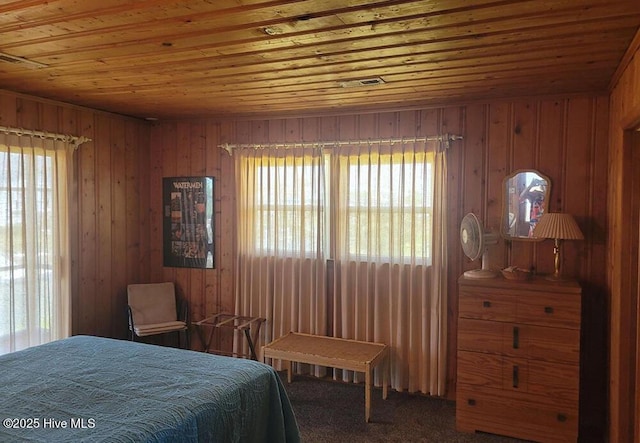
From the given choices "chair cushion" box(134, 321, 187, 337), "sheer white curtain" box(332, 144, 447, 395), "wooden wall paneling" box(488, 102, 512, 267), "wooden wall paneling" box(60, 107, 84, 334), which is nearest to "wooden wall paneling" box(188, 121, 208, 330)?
"chair cushion" box(134, 321, 187, 337)

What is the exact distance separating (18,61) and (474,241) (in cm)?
317

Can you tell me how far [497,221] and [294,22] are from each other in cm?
237

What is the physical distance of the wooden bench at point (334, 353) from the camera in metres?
3.51

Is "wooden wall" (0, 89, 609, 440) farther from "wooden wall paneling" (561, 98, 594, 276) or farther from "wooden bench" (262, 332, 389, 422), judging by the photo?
"wooden bench" (262, 332, 389, 422)

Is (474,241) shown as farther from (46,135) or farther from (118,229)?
(46,135)

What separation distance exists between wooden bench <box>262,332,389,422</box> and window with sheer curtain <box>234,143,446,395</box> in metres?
0.16

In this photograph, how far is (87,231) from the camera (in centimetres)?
420

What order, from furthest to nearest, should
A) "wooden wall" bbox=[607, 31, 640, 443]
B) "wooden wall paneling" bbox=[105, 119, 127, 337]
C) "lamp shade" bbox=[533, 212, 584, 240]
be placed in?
"wooden wall paneling" bbox=[105, 119, 127, 337] < "lamp shade" bbox=[533, 212, 584, 240] < "wooden wall" bbox=[607, 31, 640, 443]

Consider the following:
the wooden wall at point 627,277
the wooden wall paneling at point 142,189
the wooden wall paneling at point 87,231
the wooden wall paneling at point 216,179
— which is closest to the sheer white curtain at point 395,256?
the wooden wall paneling at point 216,179

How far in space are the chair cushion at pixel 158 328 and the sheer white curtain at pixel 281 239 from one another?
566 millimetres

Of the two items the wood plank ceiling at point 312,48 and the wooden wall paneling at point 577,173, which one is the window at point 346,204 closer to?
the wood plank ceiling at point 312,48

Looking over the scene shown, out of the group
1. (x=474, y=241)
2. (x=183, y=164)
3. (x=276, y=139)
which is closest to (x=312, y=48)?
(x=474, y=241)

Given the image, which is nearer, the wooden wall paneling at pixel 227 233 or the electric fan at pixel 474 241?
the electric fan at pixel 474 241

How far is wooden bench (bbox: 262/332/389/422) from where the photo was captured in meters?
3.51
